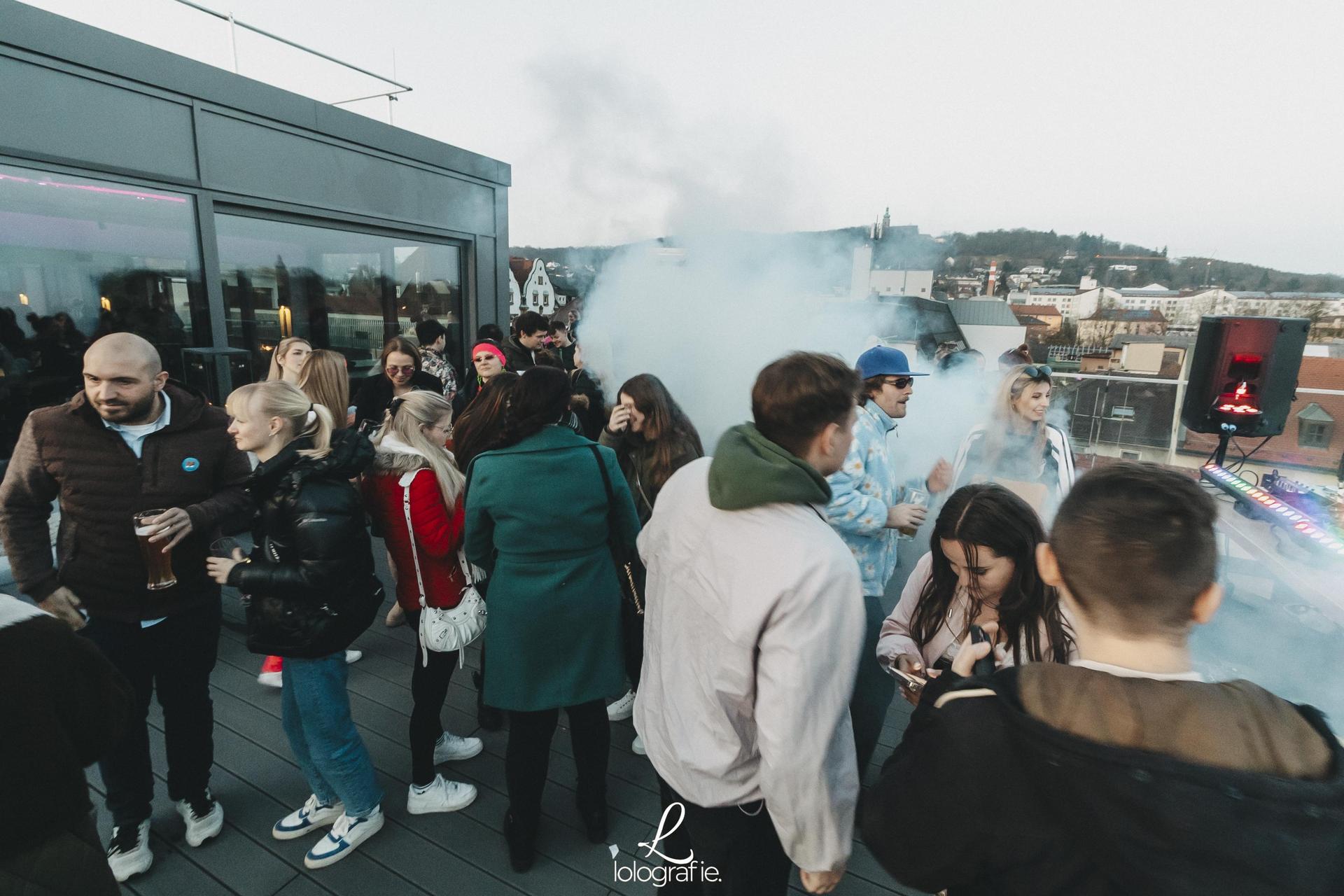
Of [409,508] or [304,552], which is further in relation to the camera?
[409,508]

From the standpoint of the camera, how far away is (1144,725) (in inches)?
31.2

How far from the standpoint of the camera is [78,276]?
4371 mm

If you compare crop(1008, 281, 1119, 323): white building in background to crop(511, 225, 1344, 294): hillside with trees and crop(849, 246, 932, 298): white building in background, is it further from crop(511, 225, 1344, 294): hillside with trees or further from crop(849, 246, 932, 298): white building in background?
crop(849, 246, 932, 298): white building in background

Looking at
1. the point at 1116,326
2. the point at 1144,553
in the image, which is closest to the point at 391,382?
the point at 1144,553

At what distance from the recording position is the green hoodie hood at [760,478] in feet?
4.37

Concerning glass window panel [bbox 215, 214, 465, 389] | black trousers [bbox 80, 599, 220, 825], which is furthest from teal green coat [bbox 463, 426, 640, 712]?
glass window panel [bbox 215, 214, 465, 389]

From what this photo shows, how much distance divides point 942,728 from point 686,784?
794 mm

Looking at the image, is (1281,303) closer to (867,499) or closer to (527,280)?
(527,280)

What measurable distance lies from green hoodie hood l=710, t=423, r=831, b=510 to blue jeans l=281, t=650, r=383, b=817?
1597mm

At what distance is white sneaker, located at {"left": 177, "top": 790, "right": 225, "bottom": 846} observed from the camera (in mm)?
2256

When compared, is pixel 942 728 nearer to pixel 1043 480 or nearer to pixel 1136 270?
pixel 1043 480

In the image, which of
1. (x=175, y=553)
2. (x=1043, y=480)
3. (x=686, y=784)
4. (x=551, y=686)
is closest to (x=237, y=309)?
(x=175, y=553)

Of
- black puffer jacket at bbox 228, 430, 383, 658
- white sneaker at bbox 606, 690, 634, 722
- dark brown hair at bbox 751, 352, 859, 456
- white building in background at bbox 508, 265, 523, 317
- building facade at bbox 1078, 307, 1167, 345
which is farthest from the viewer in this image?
building facade at bbox 1078, 307, 1167, 345

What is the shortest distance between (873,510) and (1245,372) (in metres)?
5.74
